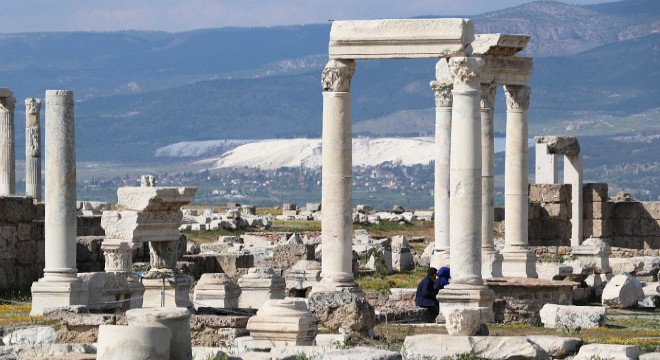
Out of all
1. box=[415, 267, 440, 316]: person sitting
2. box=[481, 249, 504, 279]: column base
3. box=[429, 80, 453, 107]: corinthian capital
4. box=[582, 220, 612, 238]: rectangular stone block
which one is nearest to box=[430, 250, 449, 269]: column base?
box=[481, 249, 504, 279]: column base

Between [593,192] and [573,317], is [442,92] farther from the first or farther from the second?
[593,192]

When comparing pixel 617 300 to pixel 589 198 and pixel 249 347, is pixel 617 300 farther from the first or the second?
pixel 589 198

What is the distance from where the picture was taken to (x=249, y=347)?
2455cm

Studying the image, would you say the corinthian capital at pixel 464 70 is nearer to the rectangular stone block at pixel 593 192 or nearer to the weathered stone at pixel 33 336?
the weathered stone at pixel 33 336

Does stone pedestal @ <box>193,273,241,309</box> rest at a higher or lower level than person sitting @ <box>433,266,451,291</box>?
lower

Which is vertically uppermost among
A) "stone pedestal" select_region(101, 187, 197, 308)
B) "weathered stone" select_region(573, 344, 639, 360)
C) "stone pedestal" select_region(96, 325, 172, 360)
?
"stone pedestal" select_region(101, 187, 197, 308)

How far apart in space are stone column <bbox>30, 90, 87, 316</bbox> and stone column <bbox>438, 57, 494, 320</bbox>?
20.5ft

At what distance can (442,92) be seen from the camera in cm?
3669

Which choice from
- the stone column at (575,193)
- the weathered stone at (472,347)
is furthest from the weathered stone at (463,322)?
the stone column at (575,193)

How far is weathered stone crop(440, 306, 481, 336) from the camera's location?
26203mm

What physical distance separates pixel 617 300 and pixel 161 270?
902cm

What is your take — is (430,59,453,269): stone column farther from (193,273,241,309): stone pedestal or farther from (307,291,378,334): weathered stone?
(307,291,378,334): weathered stone

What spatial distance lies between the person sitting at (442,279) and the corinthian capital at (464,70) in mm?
3411

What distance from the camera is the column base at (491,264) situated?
36969mm
